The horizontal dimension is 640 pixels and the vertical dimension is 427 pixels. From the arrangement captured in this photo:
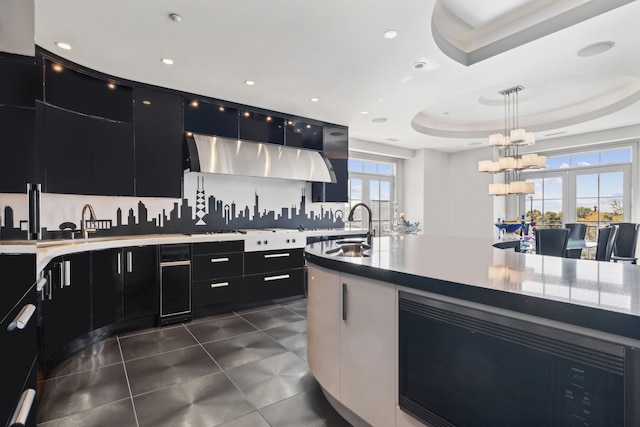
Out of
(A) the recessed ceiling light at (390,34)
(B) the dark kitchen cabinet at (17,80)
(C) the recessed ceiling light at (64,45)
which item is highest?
(A) the recessed ceiling light at (390,34)

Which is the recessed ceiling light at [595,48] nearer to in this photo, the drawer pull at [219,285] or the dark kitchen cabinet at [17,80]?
the dark kitchen cabinet at [17,80]

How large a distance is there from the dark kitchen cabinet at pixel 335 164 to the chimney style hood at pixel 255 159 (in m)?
0.28

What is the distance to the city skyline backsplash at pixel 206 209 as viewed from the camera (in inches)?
128

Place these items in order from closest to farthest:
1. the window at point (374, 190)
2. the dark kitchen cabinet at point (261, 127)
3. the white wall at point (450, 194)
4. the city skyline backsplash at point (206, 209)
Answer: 1. the city skyline backsplash at point (206, 209)
2. the dark kitchen cabinet at point (261, 127)
3. the window at point (374, 190)
4. the white wall at point (450, 194)

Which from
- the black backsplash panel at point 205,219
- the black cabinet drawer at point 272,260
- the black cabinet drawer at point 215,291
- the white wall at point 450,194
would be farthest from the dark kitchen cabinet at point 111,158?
the white wall at point 450,194

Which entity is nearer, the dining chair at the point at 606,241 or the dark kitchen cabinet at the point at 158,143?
the dark kitchen cabinet at the point at 158,143

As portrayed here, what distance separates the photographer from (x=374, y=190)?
6.89 metres

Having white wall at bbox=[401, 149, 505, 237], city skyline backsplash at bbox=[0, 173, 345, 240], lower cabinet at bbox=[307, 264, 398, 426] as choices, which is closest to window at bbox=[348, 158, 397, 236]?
white wall at bbox=[401, 149, 505, 237]

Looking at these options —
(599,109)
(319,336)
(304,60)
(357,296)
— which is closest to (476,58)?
(304,60)

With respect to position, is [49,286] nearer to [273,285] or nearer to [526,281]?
[273,285]

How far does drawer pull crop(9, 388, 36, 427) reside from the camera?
2.72 ft

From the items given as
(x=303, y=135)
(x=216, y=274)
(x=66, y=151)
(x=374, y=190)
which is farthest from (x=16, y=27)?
(x=374, y=190)

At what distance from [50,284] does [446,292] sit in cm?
273

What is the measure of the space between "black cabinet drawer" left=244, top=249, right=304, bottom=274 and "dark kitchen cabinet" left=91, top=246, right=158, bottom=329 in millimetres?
1015
